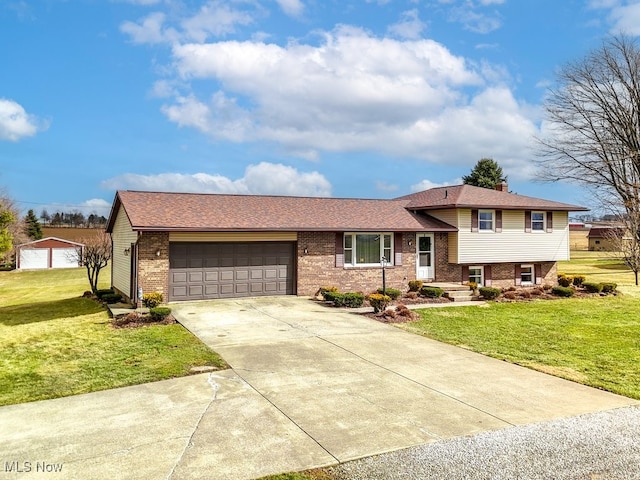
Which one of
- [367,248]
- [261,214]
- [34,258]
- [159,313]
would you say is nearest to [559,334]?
[367,248]

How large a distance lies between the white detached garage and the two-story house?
29.1m

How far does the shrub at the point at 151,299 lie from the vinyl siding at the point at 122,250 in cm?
228

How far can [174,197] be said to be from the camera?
62.9 ft

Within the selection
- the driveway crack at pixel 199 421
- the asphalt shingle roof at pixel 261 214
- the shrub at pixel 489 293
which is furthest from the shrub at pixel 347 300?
the driveway crack at pixel 199 421

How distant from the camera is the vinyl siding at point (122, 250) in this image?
57.0 ft

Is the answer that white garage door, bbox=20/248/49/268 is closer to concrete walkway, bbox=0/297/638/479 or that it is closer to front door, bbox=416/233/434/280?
front door, bbox=416/233/434/280

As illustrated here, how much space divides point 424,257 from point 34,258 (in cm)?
4088

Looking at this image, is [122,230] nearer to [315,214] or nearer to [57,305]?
[57,305]

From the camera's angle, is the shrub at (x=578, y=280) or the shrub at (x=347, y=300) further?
the shrub at (x=578, y=280)

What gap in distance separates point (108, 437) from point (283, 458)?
2.23 meters

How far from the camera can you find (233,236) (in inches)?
691

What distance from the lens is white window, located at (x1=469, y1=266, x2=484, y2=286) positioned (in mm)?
21891

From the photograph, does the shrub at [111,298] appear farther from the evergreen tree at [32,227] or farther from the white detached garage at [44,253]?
the evergreen tree at [32,227]

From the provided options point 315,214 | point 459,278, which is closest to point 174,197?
point 315,214
